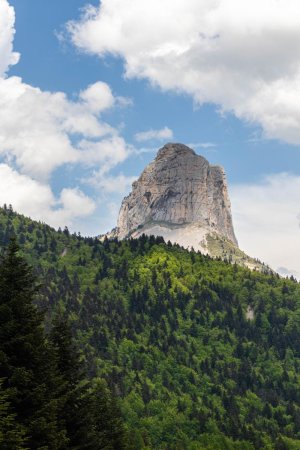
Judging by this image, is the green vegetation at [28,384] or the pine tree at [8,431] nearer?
the pine tree at [8,431]

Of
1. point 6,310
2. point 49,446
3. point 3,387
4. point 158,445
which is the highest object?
point 6,310

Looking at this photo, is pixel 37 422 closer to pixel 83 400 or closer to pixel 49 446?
pixel 49 446

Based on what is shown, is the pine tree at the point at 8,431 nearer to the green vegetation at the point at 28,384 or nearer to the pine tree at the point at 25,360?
the green vegetation at the point at 28,384

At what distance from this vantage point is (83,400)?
38375 millimetres

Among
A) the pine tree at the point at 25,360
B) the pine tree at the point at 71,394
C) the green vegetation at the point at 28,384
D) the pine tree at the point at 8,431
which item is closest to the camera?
the pine tree at the point at 8,431

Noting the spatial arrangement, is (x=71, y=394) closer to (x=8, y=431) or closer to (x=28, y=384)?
(x=28, y=384)

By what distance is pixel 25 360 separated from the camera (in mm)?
31297

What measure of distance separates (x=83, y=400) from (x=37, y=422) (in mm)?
10150

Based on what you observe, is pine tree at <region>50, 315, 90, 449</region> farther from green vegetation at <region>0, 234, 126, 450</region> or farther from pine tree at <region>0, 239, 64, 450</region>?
pine tree at <region>0, 239, 64, 450</region>

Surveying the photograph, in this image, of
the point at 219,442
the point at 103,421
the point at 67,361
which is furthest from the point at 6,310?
the point at 219,442

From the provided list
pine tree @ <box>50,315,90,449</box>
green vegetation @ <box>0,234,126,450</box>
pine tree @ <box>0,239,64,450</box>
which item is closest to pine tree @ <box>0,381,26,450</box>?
green vegetation @ <box>0,234,126,450</box>

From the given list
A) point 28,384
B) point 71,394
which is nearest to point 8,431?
point 28,384

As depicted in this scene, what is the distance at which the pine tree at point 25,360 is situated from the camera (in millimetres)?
29141

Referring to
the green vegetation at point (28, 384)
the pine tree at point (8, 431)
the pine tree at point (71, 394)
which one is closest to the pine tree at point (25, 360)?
the green vegetation at point (28, 384)
